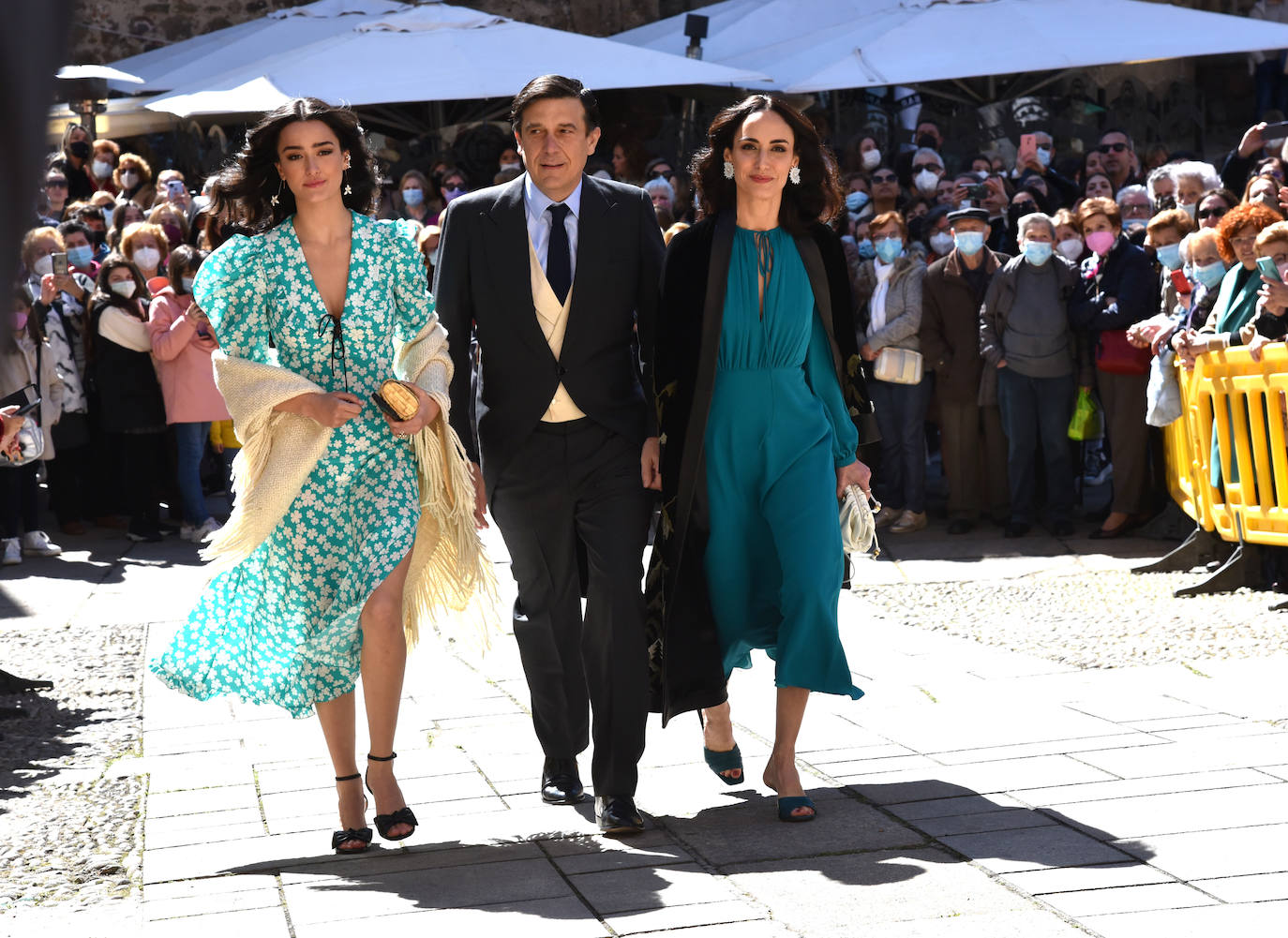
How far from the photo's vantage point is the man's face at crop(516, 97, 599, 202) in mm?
4719

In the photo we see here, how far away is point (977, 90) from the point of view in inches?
675

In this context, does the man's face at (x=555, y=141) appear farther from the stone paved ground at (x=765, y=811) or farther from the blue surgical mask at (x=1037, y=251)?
the blue surgical mask at (x=1037, y=251)

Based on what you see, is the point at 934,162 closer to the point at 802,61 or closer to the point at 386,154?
the point at 802,61

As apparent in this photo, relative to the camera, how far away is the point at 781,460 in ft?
15.4

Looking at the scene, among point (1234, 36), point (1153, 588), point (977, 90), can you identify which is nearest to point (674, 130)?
point (977, 90)

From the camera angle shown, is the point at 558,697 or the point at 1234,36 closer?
the point at 558,697

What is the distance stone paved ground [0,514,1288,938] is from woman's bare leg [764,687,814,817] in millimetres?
96

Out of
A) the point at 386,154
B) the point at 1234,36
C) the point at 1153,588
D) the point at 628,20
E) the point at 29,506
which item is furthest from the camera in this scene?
the point at 628,20

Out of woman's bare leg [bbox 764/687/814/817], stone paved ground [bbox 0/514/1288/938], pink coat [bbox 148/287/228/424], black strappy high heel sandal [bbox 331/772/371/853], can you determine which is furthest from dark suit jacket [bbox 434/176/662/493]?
pink coat [bbox 148/287/228/424]

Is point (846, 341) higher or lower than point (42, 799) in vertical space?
higher

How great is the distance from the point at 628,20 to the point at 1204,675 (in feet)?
60.7

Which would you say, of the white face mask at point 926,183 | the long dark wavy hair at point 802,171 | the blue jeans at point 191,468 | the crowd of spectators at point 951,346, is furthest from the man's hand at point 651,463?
the white face mask at point 926,183

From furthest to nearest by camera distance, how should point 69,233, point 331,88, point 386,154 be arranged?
point 386,154
point 331,88
point 69,233

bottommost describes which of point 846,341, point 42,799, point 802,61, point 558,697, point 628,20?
point 42,799
